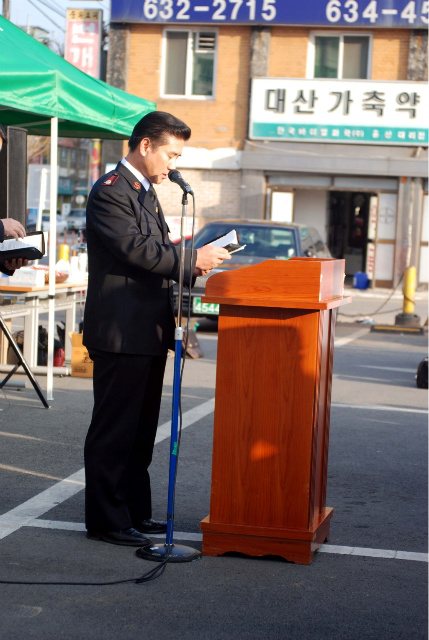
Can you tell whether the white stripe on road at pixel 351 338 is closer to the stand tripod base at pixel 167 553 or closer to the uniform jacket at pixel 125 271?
the uniform jacket at pixel 125 271

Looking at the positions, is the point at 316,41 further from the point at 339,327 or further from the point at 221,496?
the point at 221,496

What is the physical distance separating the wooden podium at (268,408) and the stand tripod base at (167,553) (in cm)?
10

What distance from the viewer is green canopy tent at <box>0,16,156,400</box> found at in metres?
7.17

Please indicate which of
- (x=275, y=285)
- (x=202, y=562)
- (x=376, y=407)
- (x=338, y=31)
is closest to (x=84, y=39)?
(x=338, y=31)

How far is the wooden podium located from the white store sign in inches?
801

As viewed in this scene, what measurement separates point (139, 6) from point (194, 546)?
2222cm

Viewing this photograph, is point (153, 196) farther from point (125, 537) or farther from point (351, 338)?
point (351, 338)

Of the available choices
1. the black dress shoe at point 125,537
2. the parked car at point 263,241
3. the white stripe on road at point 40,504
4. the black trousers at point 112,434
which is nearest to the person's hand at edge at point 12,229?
the black trousers at point 112,434

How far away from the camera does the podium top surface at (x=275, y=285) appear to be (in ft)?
14.0

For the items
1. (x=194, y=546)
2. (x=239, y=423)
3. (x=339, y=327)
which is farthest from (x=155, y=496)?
(x=339, y=327)

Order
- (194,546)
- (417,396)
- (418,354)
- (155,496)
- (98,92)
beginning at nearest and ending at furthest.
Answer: (194,546) < (155,496) < (98,92) < (417,396) < (418,354)

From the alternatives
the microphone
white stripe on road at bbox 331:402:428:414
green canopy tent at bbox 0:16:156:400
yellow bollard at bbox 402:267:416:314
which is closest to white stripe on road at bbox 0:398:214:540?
the microphone

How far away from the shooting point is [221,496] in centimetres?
446

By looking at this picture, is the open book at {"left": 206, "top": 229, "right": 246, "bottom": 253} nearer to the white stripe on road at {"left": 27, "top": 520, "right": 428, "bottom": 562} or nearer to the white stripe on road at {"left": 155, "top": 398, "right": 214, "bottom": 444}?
the white stripe on road at {"left": 27, "top": 520, "right": 428, "bottom": 562}
